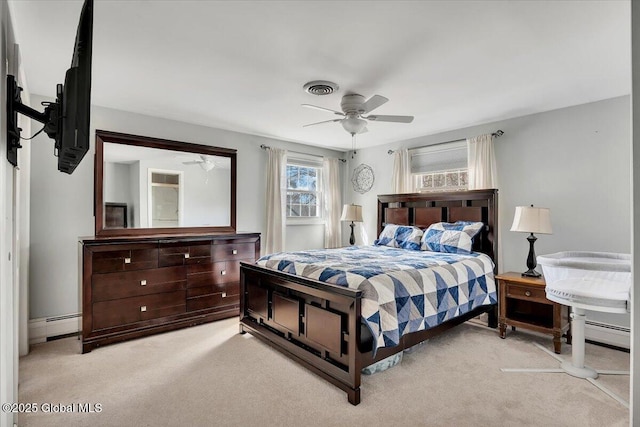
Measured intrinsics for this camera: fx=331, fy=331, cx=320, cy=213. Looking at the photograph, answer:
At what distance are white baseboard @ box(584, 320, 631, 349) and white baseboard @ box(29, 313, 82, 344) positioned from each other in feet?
18.0

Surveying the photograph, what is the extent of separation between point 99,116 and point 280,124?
2086 mm

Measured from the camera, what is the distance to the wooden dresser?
3205mm

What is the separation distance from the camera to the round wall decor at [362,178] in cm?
589

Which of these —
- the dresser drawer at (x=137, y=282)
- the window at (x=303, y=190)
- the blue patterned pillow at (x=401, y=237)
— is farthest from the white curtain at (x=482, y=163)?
the dresser drawer at (x=137, y=282)

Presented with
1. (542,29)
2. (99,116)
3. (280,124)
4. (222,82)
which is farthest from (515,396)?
(99,116)

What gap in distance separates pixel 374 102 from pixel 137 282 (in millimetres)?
2990

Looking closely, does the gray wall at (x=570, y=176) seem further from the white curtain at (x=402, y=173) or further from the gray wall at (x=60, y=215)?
the gray wall at (x=60, y=215)

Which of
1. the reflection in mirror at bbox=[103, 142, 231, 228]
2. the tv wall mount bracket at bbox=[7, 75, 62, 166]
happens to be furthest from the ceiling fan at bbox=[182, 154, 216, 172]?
the tv wall mount bracket at bbox=[7, 75, 62, 166]

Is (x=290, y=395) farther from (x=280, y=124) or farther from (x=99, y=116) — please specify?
(x=99, y=116)

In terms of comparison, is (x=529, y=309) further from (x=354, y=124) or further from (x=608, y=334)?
(x=354, y=124)

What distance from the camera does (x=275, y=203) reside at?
5211 millimetres

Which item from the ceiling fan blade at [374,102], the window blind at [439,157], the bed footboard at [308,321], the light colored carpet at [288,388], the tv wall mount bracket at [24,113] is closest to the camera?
the tv wall mount bracket at [24,113]

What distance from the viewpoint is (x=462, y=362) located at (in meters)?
2.95

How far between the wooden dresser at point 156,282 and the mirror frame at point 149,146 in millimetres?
498
